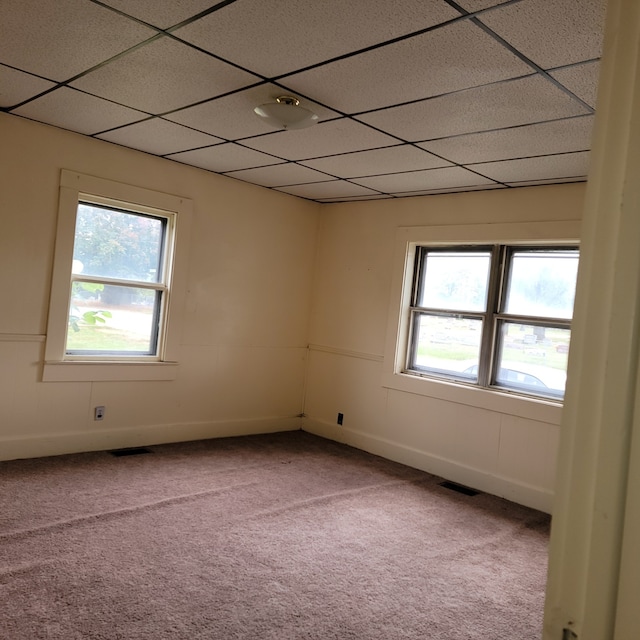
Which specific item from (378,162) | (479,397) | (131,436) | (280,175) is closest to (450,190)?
(378,162)

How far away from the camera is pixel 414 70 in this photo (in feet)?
7.69

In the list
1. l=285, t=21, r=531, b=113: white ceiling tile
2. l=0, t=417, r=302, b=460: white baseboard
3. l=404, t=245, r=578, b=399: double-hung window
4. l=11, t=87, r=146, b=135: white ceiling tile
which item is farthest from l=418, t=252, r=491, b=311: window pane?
l=11, t=87, r=146, b=135: white ceiling tile

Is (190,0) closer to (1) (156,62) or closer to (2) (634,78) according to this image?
(1) (156,62)

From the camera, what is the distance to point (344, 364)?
5.30 metres

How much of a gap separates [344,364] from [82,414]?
2364mm

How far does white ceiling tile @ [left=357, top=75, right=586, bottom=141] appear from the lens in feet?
8.06

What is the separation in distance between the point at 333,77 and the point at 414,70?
0.38 metres

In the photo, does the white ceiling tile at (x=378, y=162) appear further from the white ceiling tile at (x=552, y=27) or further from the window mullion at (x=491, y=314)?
the white ceiling tile at (x=552, y=27)

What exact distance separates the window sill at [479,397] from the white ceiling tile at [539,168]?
160cm

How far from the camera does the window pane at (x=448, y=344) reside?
14.7 ft

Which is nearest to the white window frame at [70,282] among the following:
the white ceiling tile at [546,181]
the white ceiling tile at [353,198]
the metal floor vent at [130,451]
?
the metal floor vent at [130,451]

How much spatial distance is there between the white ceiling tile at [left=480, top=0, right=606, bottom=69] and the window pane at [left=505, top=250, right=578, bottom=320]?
208 cm

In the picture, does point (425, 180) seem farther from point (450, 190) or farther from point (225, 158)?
point (225, 158)

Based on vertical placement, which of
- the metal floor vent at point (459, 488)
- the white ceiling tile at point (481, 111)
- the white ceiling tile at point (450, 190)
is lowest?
the metal floor vent at point (459, 488)
